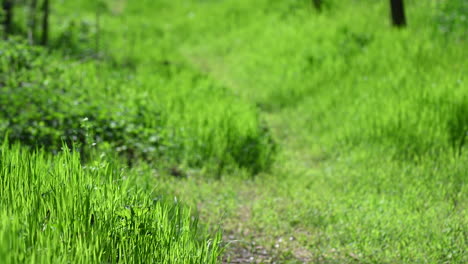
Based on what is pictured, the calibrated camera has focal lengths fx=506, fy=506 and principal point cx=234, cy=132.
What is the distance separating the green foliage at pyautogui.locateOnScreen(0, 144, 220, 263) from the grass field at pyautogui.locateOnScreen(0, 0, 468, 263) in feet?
0.04

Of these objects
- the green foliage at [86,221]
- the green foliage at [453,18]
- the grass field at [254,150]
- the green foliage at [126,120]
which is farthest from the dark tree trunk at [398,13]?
the green foliage at [86,221]

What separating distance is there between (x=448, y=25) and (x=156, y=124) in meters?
6.03

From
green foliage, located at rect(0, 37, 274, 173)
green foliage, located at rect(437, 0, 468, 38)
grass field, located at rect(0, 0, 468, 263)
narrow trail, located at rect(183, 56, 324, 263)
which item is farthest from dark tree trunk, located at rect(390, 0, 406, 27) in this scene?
green foliage, located at rect(0, 37, 274, 173)

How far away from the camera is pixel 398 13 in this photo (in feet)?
32.0

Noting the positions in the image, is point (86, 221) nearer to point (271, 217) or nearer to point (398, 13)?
point (271, 217)

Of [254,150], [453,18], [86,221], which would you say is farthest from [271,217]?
[453,18]

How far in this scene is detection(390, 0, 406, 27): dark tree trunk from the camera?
9.72 meters

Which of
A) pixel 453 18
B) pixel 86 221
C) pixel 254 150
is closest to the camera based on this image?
pixel 86 221

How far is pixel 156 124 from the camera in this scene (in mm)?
6699

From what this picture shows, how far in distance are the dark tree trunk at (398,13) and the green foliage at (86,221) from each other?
7839 millimetres

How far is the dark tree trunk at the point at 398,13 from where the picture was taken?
9724 mm

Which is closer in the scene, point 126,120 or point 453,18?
point 126,120

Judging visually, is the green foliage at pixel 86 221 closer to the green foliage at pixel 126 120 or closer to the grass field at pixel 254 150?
the grass field at pixel 254 150

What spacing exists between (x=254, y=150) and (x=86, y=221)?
346 centimetres
